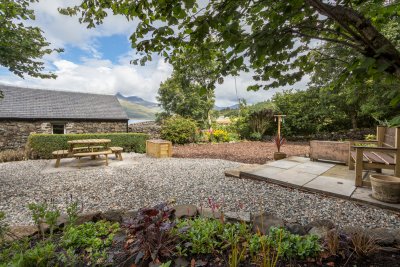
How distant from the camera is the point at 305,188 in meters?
3.87

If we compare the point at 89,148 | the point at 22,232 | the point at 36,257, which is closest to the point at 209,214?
the point at 36,257

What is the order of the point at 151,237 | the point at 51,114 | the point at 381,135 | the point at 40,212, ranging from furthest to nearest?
the point at 51,114 → the point at 381,135 → the point at 40,212 → the point at 151,237

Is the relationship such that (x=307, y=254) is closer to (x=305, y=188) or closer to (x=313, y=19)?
(x=313, y=19)

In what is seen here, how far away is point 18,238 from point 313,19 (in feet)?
11.7

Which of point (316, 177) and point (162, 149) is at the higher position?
point (162, 149)

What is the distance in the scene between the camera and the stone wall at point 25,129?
11828 millimetres

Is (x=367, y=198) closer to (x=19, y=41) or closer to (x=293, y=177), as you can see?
(x=293, y=177)

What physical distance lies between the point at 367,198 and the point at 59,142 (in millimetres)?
10539

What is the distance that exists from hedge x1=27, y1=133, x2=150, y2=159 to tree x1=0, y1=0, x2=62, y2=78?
15.4 ft

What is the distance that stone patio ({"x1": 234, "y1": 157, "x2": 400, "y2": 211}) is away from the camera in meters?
3.41

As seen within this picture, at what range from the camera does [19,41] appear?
4512 mm

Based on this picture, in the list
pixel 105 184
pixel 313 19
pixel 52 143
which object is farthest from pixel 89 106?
pixel 313 19

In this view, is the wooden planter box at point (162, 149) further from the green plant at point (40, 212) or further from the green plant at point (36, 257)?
the green plant at point (36, 257)

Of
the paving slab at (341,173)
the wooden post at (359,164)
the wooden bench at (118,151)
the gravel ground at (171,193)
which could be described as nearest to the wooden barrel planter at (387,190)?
the gravel ground at (171,193)
